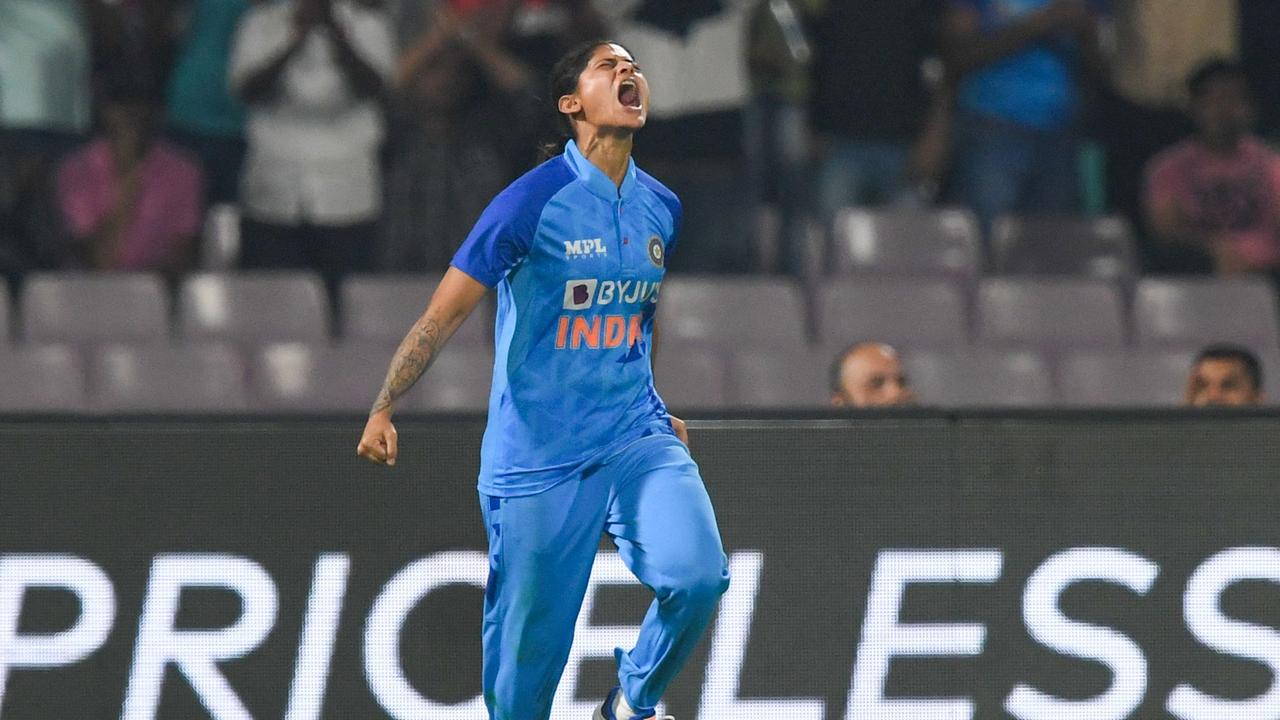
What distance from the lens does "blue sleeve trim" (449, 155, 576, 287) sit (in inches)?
193

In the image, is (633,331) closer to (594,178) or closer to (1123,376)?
(594,178)

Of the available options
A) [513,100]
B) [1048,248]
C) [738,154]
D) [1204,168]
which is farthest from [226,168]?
[1204,168]

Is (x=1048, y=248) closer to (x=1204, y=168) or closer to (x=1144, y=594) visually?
(x=1204, y=168)

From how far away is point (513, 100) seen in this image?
29.9ft

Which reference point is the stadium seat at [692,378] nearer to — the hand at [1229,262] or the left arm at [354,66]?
the left arm at [354,66]

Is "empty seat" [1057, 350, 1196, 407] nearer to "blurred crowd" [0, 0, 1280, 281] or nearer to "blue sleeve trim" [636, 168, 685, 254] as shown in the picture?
"blurred crowd" [0, 0, 1280, 281]

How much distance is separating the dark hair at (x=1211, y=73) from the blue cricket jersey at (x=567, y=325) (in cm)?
496

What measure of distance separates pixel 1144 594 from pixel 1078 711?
0.37 meters

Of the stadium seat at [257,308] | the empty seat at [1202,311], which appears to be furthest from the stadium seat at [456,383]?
the empty seat at [1202,311]

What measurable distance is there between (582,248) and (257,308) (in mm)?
4152

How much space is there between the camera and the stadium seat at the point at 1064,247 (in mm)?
9328

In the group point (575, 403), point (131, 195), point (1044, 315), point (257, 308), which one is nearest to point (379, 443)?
point (575, 403)

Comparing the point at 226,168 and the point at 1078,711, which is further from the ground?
the point at 226,168

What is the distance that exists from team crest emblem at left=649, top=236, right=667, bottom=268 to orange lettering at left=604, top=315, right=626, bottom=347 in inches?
6.2
